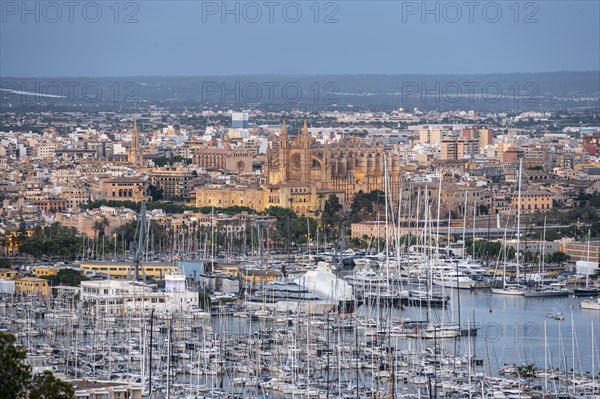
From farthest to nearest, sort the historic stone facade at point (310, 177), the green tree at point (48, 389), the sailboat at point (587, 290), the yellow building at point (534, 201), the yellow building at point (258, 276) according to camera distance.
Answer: the yellow building at point (534, 201) < the historic stone facade at point (310, 177) < the yellow building at point (258, 276) < the sailboat at point (587, 290) < the green tree at point (48, 389)

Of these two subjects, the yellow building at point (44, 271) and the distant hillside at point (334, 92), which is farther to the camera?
the distant hillside at point (334, 92)

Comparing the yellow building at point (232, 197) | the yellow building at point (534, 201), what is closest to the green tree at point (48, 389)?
the yellow building at point (232, 197)

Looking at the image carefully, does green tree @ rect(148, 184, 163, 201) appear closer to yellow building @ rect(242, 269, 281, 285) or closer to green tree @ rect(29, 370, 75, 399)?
yellow building @ rect(242, 269, 281, 285)

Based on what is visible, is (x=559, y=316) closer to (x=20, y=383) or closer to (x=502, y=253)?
(x=502, y=253)

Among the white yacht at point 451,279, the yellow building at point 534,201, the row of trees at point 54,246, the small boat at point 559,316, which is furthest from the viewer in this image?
the yellow building at point 534,201

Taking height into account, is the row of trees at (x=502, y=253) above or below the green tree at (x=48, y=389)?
below

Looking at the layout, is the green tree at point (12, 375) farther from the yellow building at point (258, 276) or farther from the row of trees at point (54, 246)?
the row of trees at point (54, 246)

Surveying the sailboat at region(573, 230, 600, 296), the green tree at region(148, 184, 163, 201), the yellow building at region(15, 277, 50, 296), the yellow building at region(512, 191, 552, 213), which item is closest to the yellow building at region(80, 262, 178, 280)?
the yellow building at region(15, 277, 50, 296)
